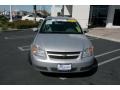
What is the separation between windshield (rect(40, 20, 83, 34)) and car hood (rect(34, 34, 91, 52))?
0.45 m

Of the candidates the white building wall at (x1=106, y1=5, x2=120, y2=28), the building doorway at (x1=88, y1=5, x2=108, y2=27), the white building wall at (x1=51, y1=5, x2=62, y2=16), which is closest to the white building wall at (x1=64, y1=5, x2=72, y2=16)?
the white building wall at (x1=51, y1=5, x2=62, y2=16)

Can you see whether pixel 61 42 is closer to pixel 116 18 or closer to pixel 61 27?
pixel 61 27

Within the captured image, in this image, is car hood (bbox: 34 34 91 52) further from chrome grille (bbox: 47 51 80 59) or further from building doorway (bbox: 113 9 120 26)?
building doorway (bbox: 113 9 120 26)

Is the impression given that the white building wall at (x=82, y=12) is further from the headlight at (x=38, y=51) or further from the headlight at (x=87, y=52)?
the headlight at (x=38, y=51)

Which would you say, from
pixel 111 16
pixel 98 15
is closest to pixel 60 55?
pixel 111 16

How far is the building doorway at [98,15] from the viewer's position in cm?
1975

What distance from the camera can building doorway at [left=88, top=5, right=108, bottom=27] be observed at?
19.8 meters

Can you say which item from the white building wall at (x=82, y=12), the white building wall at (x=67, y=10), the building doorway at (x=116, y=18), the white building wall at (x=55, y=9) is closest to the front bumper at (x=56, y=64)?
the white building wall at (x=82, y=12)

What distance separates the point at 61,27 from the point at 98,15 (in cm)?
1462

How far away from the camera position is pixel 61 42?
201 inches

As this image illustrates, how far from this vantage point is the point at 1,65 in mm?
6148

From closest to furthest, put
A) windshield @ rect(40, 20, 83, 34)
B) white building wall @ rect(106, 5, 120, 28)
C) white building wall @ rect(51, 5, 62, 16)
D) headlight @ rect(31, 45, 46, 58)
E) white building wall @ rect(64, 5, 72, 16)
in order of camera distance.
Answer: headlight @ rect(31, 45, 46, 58), windshield @ rect(40, 20, 83, 34), white building wall @ rect(106, 5, 120, 28), white building wall @ rect(64, 5, 72, 16), white building wall @ rect(51, 5, 62, 16)
